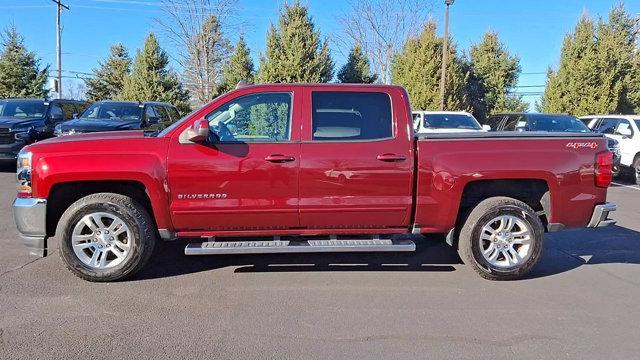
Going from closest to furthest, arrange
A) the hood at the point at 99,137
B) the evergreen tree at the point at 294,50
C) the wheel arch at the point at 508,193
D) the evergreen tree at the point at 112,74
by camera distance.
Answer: the hood at the point at 99,137 → the wheel arch at the point at 508,193 → the evergreen tree at the point at 294,50 → the evergreen tree at the point at 112,74

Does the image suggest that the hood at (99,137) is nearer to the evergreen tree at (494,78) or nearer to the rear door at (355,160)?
the rear door at (355,160)

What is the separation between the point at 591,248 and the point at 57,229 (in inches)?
240

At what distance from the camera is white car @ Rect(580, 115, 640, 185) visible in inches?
524

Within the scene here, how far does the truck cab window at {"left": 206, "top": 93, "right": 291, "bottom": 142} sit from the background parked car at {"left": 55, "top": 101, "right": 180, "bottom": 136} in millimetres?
7479

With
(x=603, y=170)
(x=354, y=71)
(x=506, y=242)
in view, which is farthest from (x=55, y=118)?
(x=354, y=71)

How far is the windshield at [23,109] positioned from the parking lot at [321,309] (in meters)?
8.84

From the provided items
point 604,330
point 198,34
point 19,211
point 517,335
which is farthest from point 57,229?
point 198,34

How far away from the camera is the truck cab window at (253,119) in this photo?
4797 mm

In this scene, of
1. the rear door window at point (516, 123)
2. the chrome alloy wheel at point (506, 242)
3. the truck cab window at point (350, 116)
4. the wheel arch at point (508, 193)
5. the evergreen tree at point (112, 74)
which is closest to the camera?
the truck cab window at point (350, 116)

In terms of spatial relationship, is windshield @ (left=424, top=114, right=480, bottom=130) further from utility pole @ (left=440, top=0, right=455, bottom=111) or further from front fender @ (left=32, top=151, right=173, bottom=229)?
front fender @ (left=32, top=151, right=173, bottom=229)

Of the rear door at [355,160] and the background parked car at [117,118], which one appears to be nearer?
the rear door at [355,160]

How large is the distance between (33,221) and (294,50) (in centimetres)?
1654

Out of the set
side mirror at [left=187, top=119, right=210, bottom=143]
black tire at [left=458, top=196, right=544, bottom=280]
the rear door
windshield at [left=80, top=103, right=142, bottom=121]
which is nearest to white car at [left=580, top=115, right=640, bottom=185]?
black tire at [left=458, top=196, right=544, bottom=280]

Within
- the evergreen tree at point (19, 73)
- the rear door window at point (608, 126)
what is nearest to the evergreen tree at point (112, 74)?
the evergreen tree at point (19, 73)
